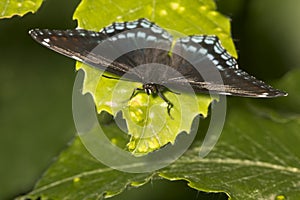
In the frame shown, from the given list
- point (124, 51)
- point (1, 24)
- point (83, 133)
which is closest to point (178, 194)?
point (83, 133)


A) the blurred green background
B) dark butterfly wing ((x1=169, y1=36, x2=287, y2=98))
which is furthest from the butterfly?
the blurred green background

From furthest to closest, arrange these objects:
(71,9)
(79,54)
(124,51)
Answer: (71,9) < (124,51) < (79,54)

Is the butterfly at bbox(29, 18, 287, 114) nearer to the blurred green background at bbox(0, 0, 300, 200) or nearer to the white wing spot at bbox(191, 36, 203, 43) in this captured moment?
the white wing spot at bbox(191, 36, 203, 43)

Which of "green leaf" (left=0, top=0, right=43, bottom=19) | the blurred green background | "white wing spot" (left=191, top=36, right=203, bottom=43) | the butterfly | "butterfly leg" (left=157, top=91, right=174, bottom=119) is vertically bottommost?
the blurred green background

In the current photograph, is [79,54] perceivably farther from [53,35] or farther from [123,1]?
[123,1]

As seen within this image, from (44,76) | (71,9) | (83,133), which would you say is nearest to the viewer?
(83,133)

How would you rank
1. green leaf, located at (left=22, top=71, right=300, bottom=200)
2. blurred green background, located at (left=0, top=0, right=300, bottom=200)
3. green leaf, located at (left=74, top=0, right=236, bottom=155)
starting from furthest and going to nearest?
blurred green background, located at (left=0, top=0, right=300, bottom=200) → green leaf, located at (left=22, top=71, right=300, bottom=200) → green leaf, located at (left=74, top=0, right=236, bottom=155)

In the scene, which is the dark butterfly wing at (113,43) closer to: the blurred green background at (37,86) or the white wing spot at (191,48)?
the white wing spot at (191,48)

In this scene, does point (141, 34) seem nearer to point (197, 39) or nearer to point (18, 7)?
point (197, 39)
